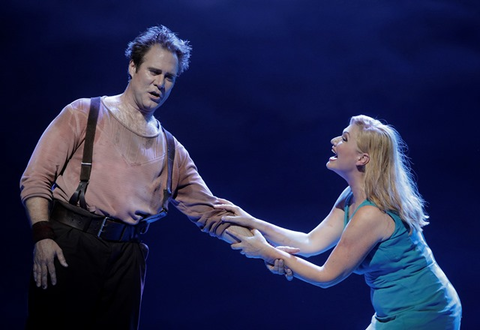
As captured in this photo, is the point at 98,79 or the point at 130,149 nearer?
the point at 130,149

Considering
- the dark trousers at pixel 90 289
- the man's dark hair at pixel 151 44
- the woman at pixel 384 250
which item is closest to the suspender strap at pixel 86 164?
the dark trousers at pixel 90 289

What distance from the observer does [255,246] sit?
2.60 m

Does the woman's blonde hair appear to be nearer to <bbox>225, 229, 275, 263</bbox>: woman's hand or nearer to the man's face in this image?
<bbox>225, 229, 275, 263</bbox>: woman's hand

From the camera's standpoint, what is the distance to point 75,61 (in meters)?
3.51

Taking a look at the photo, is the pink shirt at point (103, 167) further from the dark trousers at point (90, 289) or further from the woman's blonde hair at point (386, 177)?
the woman's blonde hair at point (386, 177)

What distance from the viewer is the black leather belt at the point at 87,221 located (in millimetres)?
2115

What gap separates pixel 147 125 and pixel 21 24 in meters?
1.62

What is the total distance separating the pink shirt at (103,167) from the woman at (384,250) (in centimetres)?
69

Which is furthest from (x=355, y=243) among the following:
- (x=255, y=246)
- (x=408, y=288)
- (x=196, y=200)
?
(x=196, y=200)

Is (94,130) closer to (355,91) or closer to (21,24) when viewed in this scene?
(21,24)

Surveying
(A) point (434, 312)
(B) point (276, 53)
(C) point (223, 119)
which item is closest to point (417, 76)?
(B) point (276, 53)

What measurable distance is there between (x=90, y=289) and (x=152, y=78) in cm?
91

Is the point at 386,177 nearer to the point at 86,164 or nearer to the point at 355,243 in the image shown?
the point at 355,243

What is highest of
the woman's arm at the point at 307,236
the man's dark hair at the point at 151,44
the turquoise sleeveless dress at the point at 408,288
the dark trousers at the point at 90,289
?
the man's dark hair at the point at 151,44
